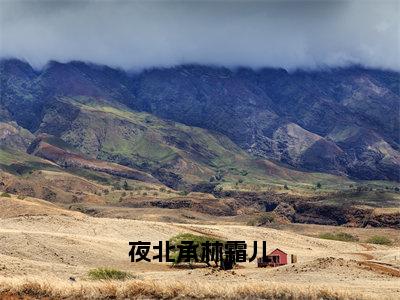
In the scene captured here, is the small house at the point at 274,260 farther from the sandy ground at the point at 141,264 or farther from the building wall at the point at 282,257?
the sandy ground at the point at 141,264

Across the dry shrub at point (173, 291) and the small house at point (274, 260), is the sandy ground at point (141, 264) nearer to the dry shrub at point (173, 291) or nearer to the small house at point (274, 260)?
the dry shrub at point (173, 291)

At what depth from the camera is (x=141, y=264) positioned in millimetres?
68562

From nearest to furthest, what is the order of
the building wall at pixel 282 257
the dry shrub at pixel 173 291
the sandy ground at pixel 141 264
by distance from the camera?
the dry shrub at pixel 173 291
the sandy ground at pixel 141 264
the building wall at pixel 282 257

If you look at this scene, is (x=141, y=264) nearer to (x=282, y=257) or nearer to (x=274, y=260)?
(x=274, y=260)

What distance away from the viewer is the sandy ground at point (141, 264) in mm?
47469

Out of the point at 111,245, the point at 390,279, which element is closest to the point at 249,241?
the point at 111,245

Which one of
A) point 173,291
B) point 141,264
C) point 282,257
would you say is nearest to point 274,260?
point 282,257

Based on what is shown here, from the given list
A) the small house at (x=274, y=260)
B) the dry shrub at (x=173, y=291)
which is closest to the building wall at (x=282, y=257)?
the small house at (x=274, y=260)

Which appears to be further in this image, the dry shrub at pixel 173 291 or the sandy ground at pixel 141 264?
the sandy ground at pixel 141 264

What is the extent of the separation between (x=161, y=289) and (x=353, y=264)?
104ft

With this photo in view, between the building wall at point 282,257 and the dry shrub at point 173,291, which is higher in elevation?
the building wall at point 282,257

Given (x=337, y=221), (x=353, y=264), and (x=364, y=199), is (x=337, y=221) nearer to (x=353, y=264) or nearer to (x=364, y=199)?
(x=364, y=199)

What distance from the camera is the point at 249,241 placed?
105 metres

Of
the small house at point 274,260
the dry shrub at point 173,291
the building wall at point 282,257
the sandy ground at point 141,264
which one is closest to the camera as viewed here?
the dry shrub at point 173,291
